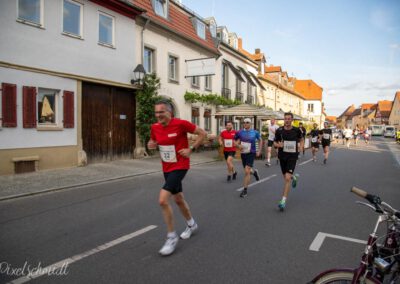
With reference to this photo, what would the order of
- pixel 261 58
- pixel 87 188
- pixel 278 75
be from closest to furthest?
Result: pixel 87 188
pixel 261 58
pixel 278 75

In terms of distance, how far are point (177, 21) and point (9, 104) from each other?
12.0 meters

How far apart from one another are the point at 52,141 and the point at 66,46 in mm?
3519

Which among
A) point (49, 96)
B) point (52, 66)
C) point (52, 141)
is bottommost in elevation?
point (52, 141)

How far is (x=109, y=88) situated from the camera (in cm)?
1386

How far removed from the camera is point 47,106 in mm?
11281

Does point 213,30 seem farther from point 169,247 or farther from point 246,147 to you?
point 169,247

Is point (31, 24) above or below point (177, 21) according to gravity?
below

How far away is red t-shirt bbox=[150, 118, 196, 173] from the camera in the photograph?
427cm

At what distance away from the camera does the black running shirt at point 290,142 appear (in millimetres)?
6703

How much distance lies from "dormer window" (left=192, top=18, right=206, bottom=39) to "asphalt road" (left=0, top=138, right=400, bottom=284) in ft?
51.7

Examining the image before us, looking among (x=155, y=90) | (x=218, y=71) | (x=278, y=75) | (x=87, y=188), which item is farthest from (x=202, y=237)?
(x=278, y=75)

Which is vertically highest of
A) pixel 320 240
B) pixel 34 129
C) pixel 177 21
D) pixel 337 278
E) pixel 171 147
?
pixel 177 21

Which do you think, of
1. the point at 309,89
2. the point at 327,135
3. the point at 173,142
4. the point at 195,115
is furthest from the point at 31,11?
the point at 309,89

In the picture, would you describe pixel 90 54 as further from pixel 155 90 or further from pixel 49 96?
pixel 155 90
